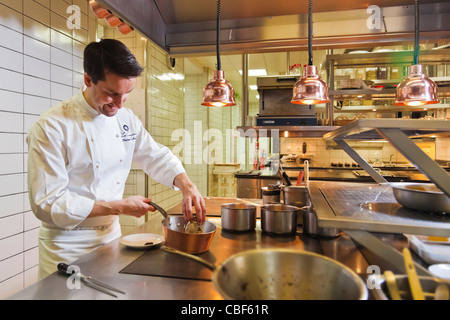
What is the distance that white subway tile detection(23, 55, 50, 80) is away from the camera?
2383mm

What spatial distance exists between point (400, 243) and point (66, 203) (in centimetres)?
139

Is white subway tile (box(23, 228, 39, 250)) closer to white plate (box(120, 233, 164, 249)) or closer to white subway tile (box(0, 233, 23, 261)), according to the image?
white subway tile (box(0, 233, 23, 261))

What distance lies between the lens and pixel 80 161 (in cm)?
152

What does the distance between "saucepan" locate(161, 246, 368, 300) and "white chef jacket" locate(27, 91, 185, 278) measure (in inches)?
32.6

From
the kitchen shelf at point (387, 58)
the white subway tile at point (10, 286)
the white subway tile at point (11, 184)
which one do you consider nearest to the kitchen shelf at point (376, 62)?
the kitchen shelf at point (387, 58)

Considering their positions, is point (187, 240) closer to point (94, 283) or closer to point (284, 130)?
point (94, 283)

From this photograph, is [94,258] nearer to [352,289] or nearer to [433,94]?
[352,289]

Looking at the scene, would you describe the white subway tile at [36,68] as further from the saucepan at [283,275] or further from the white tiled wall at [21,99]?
the saucepan at [283,275]

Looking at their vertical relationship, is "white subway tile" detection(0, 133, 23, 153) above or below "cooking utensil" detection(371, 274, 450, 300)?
above

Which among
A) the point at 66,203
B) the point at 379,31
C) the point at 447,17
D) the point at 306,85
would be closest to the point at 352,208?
the point at 66,203

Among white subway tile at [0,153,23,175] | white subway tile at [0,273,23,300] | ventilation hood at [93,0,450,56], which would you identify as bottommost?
white subway tile at [0,273,23,300]

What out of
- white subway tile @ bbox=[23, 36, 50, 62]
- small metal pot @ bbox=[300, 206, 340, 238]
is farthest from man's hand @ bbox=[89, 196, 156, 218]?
white subway tile @ bbox=[23, 36, 50, 62]

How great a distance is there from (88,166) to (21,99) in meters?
1.32

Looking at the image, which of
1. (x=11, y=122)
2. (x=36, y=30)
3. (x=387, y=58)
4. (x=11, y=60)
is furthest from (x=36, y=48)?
(x=387, y=58)
